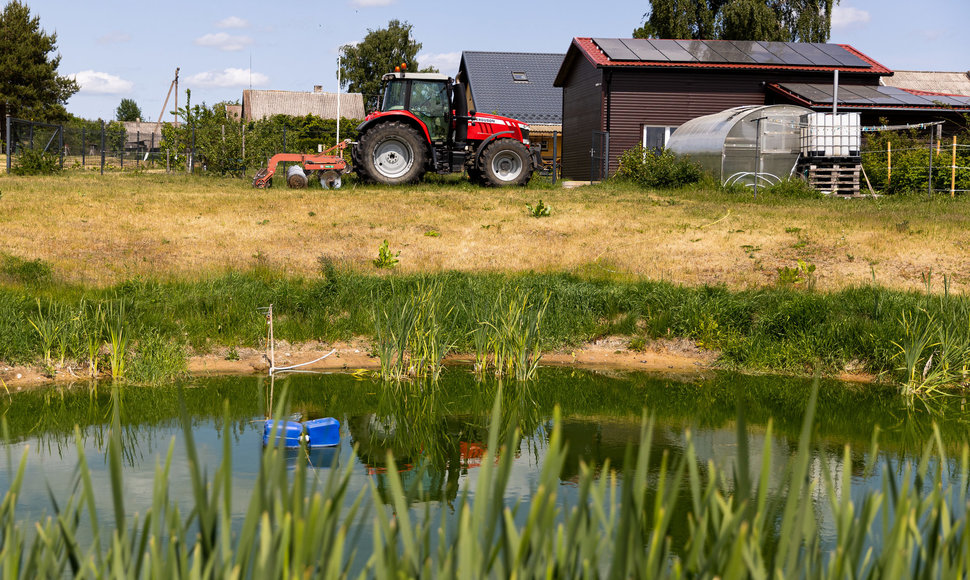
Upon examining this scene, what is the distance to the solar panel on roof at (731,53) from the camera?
26094mm

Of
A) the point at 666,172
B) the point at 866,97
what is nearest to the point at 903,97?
the point at 866,97

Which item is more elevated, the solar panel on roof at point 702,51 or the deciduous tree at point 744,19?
the deciduous tree at point 744,19

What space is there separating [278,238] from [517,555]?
1168cm

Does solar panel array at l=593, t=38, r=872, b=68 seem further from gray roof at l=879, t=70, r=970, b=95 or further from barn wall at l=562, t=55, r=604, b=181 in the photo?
gray roof at l=879, t=70, r=970, b=95

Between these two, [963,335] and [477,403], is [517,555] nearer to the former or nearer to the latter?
[477,403]

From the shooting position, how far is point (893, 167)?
70.0 feet

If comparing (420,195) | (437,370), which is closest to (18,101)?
(420,195)

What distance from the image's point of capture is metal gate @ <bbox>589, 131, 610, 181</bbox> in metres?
25.7

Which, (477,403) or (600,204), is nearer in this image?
(477,403)

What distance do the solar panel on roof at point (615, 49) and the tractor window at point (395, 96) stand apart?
31.1ft

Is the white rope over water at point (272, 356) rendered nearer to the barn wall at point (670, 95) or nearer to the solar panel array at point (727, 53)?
the barn wall at point (670, 95)

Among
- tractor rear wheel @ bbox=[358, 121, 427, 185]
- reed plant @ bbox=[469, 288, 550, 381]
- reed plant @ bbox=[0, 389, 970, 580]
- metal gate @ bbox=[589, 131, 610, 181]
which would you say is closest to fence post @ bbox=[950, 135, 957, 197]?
metal gate @ bbox=[589, 131, 610, 181]

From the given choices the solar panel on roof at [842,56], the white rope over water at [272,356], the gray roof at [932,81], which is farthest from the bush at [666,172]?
the gray roof at [932,81]

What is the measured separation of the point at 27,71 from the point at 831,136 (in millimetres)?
33644
